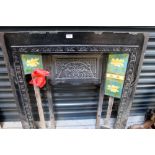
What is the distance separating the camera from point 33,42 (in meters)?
1.46

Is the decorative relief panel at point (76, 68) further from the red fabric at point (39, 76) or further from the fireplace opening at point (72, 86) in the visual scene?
the red fabric at point (39, 76)

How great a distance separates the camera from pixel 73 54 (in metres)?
1.60

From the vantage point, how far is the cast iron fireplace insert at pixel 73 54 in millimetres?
1441

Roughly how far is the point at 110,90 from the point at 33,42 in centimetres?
88

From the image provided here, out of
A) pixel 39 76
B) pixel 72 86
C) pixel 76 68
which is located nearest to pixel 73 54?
pixel 76 68

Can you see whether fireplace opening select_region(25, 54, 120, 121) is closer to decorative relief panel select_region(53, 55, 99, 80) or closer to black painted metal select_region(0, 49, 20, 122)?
decorative relief panel select_region(53, 55, 99, 80)

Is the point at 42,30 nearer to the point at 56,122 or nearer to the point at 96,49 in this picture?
the point at 96,49

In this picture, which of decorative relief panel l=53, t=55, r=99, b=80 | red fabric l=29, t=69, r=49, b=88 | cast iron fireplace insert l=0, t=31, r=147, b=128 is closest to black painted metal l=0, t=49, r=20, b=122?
cast iron fireplace insert l=0, t=31, r=147, b=128

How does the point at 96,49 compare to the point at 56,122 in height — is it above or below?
above

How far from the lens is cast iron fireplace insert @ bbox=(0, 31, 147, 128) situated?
144 cm

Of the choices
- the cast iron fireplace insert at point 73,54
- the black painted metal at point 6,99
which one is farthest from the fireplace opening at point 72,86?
the black painted metal at point 6,99

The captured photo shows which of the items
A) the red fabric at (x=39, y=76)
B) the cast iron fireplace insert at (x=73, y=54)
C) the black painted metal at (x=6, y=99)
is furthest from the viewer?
the black painted metal at (x=6, y=99)
